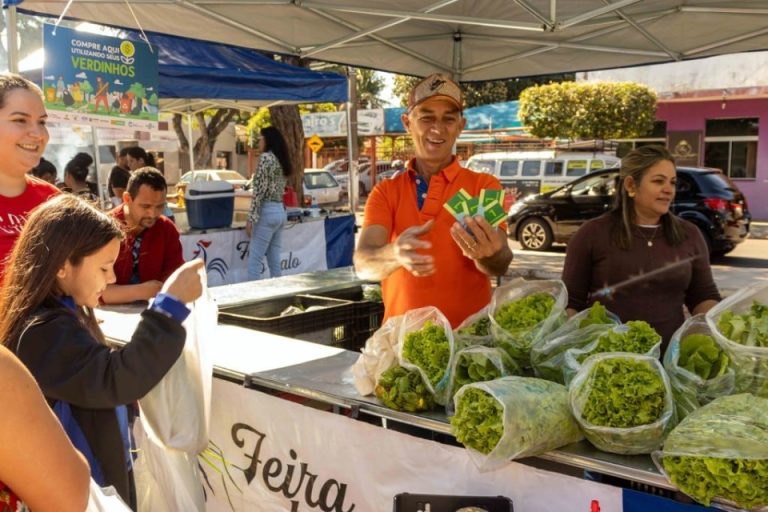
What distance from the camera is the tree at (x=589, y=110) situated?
19.5 meters

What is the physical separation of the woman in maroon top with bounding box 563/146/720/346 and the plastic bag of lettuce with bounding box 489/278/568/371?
831 mm

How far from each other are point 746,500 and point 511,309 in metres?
0.90

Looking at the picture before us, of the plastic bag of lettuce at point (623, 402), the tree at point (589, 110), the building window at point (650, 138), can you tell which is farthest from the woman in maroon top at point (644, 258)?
the building window at point (650, 138)

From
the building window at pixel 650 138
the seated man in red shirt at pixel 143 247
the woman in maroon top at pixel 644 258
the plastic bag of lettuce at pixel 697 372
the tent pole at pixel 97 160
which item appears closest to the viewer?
the plastic bag of lettuce at pixel 697 372

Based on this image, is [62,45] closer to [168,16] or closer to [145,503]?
[168,16]

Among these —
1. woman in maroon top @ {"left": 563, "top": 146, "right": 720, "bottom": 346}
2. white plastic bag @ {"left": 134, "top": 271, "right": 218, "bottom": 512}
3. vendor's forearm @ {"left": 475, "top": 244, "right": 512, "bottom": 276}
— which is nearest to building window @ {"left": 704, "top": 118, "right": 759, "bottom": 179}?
woman in maroon top @ {"left": 563, "top": 146, "right": 720, "bottom": 346}

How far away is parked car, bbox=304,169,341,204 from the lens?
24.0m

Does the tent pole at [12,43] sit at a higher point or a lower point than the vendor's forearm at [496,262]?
higher

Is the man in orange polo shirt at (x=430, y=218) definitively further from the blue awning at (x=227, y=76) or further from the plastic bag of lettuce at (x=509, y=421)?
the blue awning at (x=227, y=76)

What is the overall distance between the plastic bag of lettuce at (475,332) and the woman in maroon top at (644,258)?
85 cm

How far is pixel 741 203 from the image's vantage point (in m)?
12.2

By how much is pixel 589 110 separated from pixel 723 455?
2017 centimetres

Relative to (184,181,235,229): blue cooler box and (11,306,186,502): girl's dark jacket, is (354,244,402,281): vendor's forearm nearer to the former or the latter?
(11,306,186,502): girl's dark jacket

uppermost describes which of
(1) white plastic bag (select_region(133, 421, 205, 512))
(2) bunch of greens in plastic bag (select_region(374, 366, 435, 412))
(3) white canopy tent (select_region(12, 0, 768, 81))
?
(3) white canopy tent (select_region(12, 0, 768, 81))
